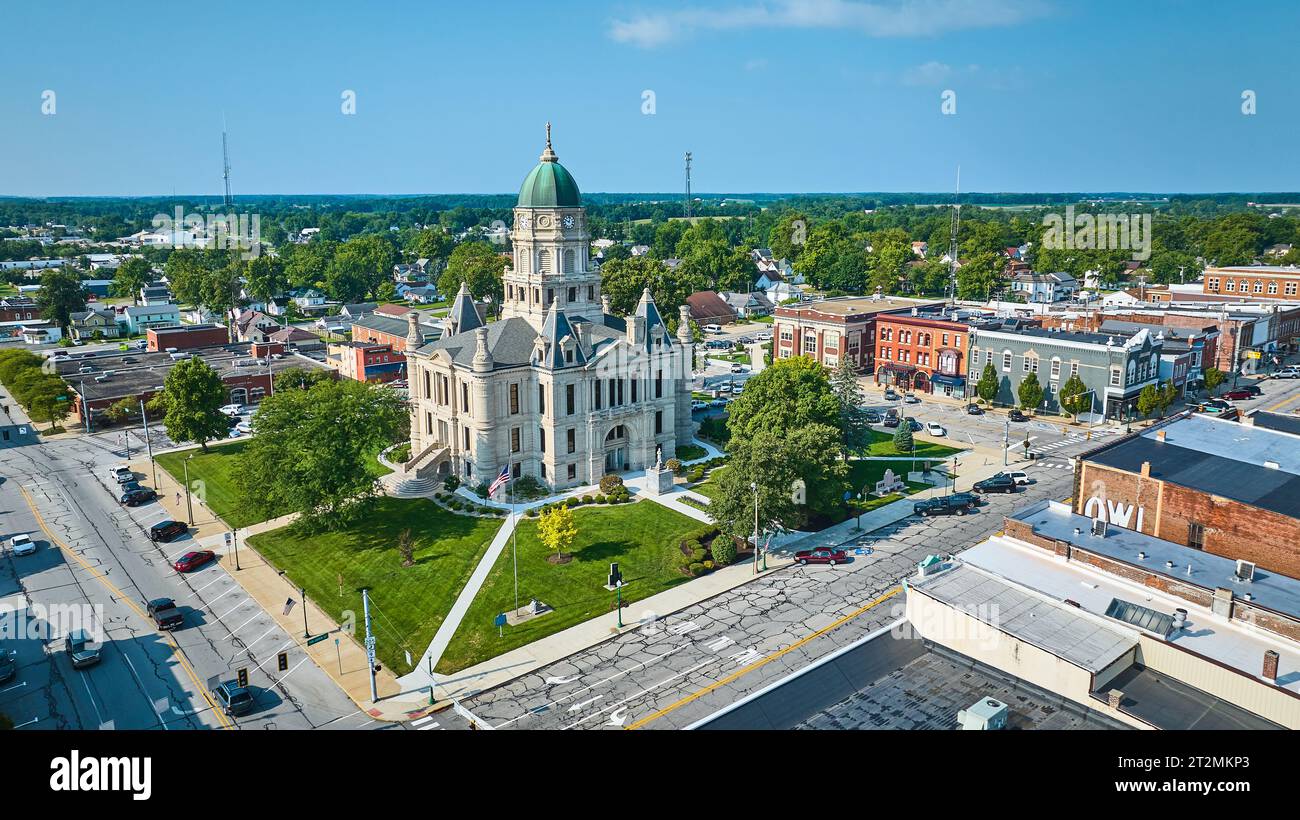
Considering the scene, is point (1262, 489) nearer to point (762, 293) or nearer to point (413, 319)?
point (413, 319)

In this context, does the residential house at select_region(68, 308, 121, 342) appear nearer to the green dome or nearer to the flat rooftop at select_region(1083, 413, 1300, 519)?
the green dome

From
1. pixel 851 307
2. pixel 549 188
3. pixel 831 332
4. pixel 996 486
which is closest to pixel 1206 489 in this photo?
pixel 996 486

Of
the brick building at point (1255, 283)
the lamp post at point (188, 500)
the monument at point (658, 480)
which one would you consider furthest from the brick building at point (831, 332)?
the lamp post at point (188, 500)

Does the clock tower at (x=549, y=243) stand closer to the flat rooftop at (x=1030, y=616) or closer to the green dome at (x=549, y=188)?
the green dome at (x=549, y=188)

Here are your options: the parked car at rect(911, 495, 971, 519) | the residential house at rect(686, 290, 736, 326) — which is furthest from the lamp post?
the residential house at rect(686, 290, 736, 326)

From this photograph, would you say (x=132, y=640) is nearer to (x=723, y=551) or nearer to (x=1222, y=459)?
(x=723, y=551)

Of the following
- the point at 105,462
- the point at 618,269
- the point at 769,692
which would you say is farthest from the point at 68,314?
the point at 769,692
